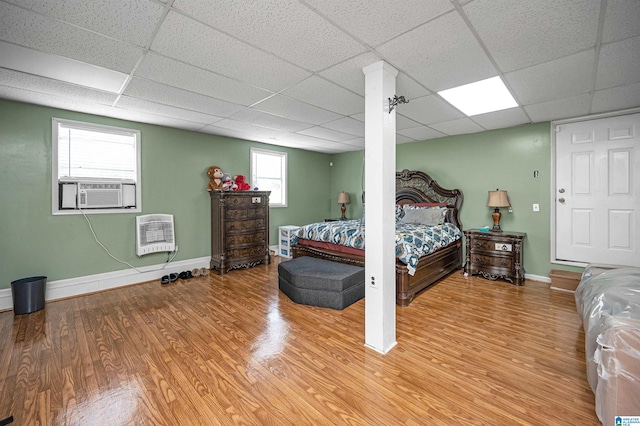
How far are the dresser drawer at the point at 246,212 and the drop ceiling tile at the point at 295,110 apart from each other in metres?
1.85

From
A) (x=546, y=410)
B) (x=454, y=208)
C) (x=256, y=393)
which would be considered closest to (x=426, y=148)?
(x=454, y=208)

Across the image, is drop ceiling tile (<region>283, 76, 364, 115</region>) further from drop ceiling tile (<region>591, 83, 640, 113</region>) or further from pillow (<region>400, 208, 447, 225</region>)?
drop ceiling tile (<region>591, 83, 640, 113</region>)

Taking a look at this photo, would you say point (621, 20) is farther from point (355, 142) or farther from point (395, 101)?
point (355, 142)

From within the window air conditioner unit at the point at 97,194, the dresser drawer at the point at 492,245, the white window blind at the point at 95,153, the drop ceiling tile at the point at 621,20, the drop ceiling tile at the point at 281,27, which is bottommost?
the dresser drawer at the point at 492,245

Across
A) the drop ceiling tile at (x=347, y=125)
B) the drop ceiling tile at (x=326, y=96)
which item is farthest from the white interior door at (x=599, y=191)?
the drop ceiling tile at (x=326, y=96)

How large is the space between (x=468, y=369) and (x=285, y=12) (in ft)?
9.01

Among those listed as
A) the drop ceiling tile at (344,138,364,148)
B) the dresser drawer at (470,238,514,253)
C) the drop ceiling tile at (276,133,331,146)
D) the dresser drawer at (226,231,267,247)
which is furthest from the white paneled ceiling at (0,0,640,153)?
the dresser drawer at (226,231,267,247)

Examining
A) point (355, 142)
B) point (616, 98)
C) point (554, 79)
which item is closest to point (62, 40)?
point (554, 79)

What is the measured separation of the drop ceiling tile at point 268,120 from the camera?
3730 mm

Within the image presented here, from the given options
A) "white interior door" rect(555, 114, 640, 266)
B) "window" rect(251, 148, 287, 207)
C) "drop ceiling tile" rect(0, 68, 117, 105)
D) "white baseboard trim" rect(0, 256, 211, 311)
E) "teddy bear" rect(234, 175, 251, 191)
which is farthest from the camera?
"window" rect(251, 148, 287, 207)

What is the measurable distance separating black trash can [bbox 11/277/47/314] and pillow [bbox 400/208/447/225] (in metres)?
5.18

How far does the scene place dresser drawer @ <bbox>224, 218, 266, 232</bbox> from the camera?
4.68 metres

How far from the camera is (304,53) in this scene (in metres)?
2.18

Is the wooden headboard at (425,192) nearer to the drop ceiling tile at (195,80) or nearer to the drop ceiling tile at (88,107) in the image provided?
the drop ceiling tile at (195,80)
